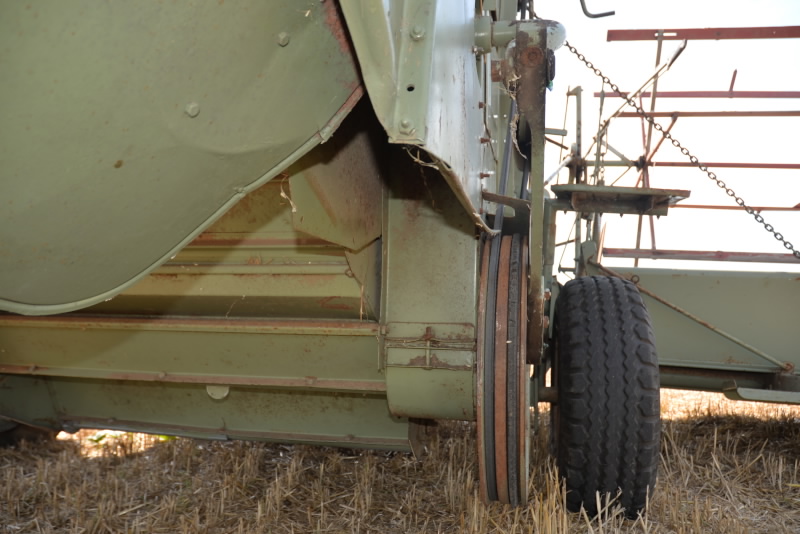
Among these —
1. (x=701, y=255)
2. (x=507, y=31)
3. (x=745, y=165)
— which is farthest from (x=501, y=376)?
(x=745, y=165)

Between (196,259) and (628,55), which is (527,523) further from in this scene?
(628,55)

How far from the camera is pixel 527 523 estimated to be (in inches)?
92.0

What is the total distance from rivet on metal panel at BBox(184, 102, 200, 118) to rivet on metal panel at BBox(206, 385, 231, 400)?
162cm

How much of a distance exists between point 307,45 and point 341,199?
613mm

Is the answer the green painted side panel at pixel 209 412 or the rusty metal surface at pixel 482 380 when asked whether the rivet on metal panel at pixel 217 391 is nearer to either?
the green painted side panel at pixel 209 412

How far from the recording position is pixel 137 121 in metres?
1.18

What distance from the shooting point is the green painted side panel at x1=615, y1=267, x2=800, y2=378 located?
138 inches

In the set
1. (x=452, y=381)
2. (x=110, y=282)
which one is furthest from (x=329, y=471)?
(x=110, y=282)

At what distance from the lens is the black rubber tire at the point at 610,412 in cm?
231

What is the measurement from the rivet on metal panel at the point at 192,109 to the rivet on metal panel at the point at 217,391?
1.62m

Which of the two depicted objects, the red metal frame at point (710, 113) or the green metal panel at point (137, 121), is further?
the red metal frame at point (710, 113)

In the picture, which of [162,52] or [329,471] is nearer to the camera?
[162,52]

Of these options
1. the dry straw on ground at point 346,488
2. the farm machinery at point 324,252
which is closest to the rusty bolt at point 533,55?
the farm machinery at point 324,252

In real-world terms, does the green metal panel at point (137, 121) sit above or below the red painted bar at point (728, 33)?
below
